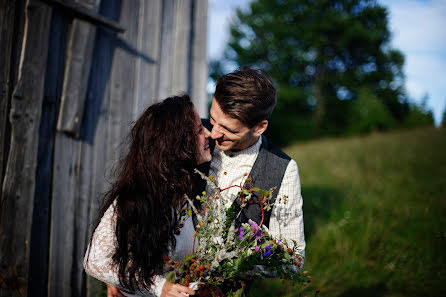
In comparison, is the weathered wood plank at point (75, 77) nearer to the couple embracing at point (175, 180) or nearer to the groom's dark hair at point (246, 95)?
the couple embracing at point (175, 180)

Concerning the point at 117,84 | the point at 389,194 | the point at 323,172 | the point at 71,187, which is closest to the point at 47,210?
the point at 71,187

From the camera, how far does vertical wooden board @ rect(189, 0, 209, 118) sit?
12.2 feet

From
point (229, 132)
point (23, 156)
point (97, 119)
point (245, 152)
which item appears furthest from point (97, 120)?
point (245, 152)

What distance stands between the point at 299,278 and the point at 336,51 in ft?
81.6

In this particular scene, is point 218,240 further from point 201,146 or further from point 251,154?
point 251,154

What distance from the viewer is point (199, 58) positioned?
3.76 metres

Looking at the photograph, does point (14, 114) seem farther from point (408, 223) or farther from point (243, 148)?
point (408, 223)

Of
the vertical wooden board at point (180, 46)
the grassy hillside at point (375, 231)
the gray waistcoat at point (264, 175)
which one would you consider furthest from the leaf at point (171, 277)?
the vertical wooden board at point (180, 46)

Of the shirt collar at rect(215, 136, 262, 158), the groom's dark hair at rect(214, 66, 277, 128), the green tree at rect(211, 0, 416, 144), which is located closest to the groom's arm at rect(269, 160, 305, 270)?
the shirt collar at rect(215, 136, 262, 158)

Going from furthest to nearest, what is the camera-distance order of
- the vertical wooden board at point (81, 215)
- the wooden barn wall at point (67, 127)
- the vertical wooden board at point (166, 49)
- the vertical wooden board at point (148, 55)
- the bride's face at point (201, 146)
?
the vertical wooden board at point (166, 49) < the vertical wooden board at point (148, 55) < the vertical wooden board at point (81, 215) < the wooden barn wall at point (67, 127) < the bride's face at point (201, 146)

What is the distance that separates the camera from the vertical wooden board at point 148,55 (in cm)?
306

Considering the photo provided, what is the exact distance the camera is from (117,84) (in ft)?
9.43

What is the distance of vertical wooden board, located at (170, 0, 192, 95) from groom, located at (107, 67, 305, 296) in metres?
1.23

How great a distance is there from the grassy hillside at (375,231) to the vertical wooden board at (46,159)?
202 centimetres
